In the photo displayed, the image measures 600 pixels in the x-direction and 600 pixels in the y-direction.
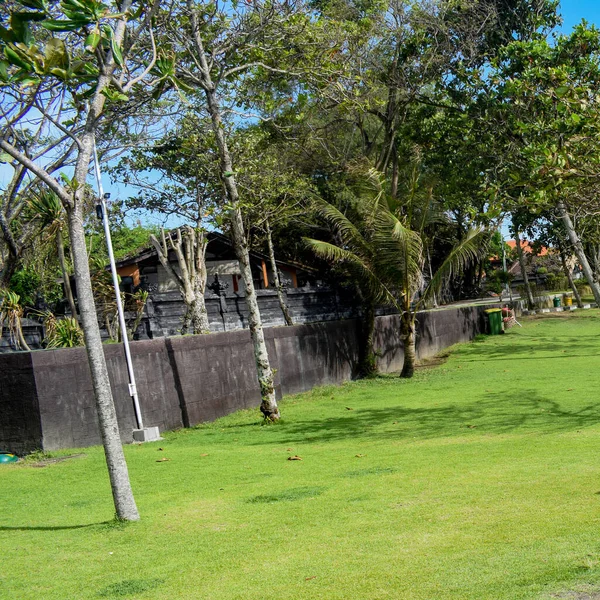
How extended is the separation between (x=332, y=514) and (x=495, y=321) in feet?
89.4

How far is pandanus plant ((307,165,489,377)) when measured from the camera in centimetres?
2120

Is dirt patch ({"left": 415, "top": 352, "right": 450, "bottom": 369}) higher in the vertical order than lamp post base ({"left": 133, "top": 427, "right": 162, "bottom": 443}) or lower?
lower

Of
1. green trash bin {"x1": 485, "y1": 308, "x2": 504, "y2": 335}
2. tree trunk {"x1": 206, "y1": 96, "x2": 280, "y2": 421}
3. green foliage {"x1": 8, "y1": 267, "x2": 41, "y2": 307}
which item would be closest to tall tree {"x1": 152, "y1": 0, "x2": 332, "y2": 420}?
tree trunk {"x1": 206, "y1": 96, "x2": 280, "y2": 421}

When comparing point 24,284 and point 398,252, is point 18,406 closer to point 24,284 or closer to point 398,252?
point 398,252

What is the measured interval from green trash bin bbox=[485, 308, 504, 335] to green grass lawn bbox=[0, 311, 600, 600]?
61.0ft

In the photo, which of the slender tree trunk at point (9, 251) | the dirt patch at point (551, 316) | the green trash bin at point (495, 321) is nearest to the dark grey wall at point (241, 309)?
the slender tree trunk at point (9, 251)

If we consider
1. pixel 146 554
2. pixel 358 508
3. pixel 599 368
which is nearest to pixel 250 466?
pixel 358 508

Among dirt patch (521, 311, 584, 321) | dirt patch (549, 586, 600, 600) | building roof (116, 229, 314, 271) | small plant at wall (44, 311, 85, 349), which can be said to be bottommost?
dirt patch (549, 586, 600, 600)

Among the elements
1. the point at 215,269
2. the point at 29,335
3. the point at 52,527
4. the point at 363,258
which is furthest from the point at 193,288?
the point at 215,269

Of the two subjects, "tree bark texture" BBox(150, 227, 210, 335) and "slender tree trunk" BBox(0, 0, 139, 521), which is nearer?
"slender tree trunk" BBox(0, 0, 139, 521)

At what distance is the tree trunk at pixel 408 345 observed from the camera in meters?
22.2

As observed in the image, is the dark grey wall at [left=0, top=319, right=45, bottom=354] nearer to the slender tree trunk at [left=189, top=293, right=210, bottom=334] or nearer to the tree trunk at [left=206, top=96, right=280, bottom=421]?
the slender tree trunk at [left=189, top=293, right=210, bottom=334]

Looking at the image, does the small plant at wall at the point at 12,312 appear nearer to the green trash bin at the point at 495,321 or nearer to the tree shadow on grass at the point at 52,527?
the tree shadow on grass at the point at 52,527

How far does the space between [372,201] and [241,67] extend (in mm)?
7448
